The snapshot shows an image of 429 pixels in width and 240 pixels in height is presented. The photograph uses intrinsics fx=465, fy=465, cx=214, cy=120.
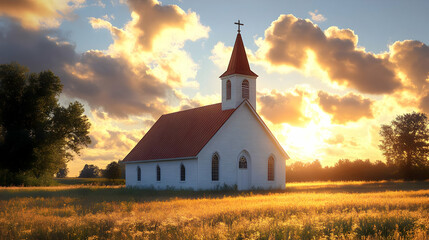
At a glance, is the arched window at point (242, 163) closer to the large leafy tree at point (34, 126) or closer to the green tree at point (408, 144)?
the large leafy tree at point (34, 126)

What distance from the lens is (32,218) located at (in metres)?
19.2

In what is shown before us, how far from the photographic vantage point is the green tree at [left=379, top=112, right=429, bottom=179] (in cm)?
8144

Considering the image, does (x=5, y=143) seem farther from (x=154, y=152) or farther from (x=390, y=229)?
(x=390, y=229)

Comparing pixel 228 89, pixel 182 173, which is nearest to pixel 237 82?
pixel 228 89

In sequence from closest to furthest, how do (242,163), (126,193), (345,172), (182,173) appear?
(126,193), (182,173), (242,163), (345,172)

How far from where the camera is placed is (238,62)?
47.8 metres

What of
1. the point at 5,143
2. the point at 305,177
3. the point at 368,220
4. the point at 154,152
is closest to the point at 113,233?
the point at 368,220

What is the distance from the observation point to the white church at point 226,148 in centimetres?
4353

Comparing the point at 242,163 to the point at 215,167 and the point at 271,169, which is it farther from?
the point at 271,169

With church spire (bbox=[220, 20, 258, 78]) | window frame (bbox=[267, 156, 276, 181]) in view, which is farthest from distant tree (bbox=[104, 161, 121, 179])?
window frame (bbox=[267, 156, 276, 181])

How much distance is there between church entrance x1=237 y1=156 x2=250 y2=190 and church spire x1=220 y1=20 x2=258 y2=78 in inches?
342

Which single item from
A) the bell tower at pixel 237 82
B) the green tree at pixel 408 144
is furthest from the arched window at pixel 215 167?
the green tree at pixel 408 144

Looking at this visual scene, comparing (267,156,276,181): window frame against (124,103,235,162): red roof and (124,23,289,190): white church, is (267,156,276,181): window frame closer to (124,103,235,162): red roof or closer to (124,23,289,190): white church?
(124,23,289,190): white church

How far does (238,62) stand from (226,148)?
9.33 metres
